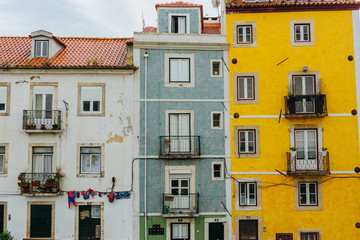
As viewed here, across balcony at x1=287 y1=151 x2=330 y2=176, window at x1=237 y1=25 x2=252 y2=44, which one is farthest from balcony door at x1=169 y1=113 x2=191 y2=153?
balcony at x1=287 y1=151 x2=330 y2=176

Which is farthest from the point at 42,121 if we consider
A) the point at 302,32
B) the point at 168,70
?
the point at 302,32

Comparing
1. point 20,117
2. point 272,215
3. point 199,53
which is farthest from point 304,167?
point 20,117

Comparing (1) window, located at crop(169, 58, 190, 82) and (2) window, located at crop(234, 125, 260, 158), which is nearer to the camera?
(2) window, located at crop(234, 125, 260, 158)

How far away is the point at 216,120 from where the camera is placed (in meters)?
22.2

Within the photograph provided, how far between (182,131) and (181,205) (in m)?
4.07

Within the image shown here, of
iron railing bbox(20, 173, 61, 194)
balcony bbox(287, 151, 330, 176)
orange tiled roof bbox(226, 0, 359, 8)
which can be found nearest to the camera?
iron railing bbox(20, 173, 61, 194)

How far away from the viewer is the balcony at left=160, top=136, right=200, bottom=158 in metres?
21.4

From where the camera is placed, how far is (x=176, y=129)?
21953mm

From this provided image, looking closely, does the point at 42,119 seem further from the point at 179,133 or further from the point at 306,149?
the point at 306,149

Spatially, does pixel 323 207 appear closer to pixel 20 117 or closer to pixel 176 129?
pixel 176 129

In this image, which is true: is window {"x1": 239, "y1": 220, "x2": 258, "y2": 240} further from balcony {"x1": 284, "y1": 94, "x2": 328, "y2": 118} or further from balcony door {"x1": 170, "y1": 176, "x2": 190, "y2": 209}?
balcony {"x1": 284, "y1": 94, "x2": 328, "y2": 118}

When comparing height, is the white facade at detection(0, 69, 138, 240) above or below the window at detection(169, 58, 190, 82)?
below

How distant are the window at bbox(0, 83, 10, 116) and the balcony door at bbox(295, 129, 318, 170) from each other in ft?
52.9

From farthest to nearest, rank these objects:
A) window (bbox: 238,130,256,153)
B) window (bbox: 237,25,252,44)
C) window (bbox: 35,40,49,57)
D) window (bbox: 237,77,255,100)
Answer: window (bbox: 35,40,49,57) → window (bbox: 237,25,252,44) → window (bbox: 237,77,255,100) → window (bbox: 238,130,256,153)
